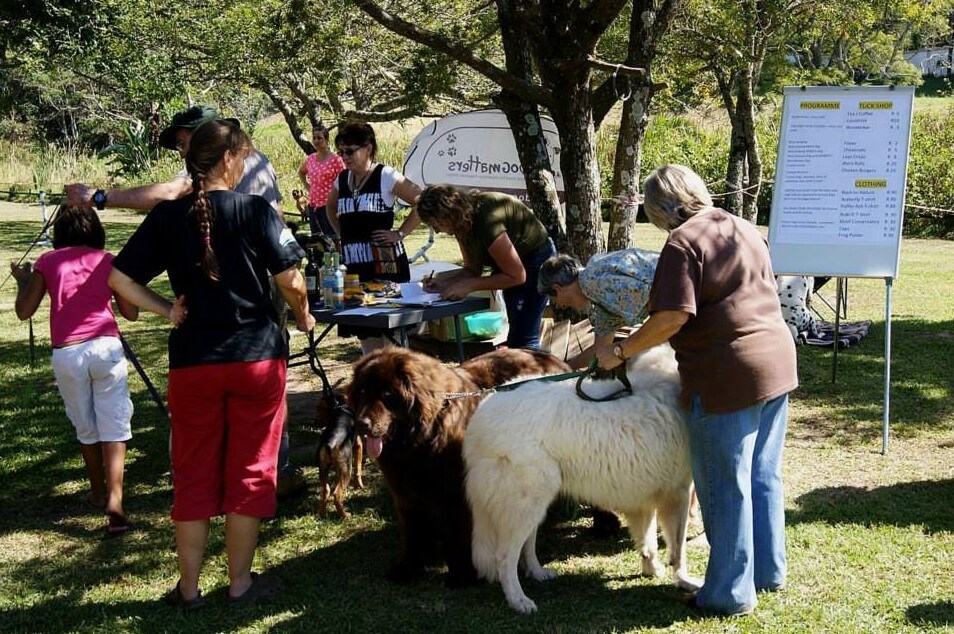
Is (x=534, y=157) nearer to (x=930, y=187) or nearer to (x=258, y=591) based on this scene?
(x=258, y=591)

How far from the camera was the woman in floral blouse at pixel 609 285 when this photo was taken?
403 cm

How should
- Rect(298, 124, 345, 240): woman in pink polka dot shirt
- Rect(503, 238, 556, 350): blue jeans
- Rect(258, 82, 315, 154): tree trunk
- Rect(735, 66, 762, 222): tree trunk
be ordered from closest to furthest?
Rect(503, 238, 556, 350): blue jeans
Rect(298, 124, 345, 240): woman in pink polka dot shirt
Rect(735, 66, 762, 222): tree trunk
Rect(258, 82, 315, 154): tree trunk

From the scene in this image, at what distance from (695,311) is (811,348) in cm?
604

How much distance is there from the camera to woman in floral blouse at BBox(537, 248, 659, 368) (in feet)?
13.2

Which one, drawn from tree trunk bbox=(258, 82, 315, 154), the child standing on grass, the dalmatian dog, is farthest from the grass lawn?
tree trunk bbox=(258, 82, 315, 154)

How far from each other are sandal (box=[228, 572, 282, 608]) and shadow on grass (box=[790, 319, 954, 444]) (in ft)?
12.8

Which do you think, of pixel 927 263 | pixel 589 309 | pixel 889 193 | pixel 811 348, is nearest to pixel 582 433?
pixel 589 309

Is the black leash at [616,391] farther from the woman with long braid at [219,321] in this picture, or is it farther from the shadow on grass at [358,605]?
the woman with long braid at [219,321]

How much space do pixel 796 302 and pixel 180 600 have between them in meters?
6.88

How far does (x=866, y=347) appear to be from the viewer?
884cm

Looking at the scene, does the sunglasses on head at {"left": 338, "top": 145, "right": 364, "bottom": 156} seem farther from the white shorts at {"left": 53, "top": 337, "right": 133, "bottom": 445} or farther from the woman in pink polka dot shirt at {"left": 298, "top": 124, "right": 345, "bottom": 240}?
the woman in pink polka dot shirt at {"left": 298, "top": 124, "right": 345, "bottom": 240}

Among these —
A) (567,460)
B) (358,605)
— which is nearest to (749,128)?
(567,460)

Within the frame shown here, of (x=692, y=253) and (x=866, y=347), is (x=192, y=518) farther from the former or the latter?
(x=866, y=347)

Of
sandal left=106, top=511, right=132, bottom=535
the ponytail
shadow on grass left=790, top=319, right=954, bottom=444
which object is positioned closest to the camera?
the ponytail
